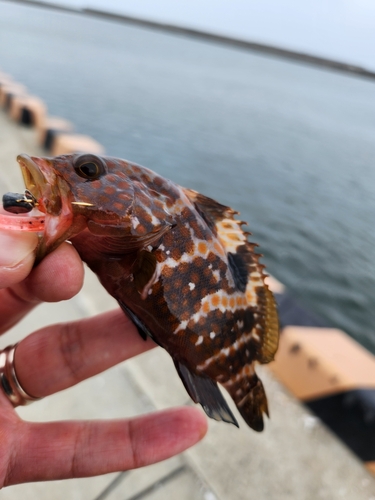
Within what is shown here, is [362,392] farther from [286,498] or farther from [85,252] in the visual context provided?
[85,252]

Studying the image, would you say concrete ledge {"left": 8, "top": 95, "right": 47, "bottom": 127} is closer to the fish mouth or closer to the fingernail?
the fish mouth

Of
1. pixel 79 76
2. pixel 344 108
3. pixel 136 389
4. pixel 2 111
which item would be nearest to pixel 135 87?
pixel 79 76

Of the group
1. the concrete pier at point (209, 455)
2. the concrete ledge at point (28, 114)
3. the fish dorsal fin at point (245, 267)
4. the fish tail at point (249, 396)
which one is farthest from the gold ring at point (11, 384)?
the concrete ledge at point (28, 114)

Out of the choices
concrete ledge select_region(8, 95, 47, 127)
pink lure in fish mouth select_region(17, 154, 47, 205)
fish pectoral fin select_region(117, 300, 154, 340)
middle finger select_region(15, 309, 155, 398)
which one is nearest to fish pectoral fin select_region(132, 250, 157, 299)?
fish pectoral fin select_region(117, 300, 154, 340)

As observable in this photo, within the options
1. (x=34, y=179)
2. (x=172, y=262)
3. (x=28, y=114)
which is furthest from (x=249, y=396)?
(x=28, y=114)

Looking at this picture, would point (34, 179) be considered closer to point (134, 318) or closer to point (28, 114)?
point (134, 318)

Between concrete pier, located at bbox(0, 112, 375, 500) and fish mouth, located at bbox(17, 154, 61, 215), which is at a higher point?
fish mouth, located at bbox(17, 154, 61, 215)

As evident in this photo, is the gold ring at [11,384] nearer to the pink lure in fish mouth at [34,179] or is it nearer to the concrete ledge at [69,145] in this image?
the pink lure in fish mouth at [34,179]
